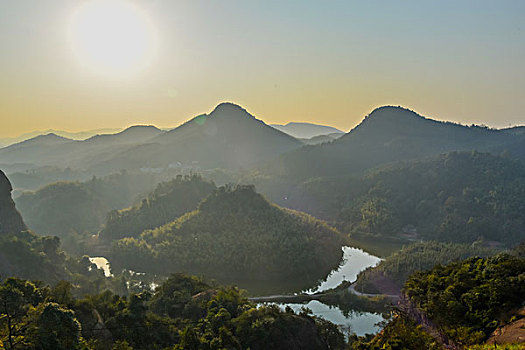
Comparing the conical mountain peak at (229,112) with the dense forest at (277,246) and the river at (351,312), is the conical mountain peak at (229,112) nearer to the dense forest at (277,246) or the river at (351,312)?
the dense forest at (277,246)

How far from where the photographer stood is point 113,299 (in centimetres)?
2081

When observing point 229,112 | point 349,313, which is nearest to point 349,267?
point 349,313

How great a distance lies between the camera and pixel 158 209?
69.0 m

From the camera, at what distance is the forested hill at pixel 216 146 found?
6107 inches

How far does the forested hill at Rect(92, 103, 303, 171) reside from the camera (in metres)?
155

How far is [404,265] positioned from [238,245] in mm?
20870

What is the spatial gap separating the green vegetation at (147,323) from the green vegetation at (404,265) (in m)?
19.1

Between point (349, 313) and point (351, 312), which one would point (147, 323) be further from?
point (351, 312)

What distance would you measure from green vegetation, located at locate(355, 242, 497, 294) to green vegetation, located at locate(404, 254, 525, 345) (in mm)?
23330

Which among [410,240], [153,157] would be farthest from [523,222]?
[153,157]

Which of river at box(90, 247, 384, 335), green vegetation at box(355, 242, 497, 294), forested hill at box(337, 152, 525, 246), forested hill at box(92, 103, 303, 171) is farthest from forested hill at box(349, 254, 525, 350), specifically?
forested hill at box(92, 103, 303, 171)

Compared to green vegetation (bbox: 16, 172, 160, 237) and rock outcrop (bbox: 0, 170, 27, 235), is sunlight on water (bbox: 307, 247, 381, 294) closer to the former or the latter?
rock outcrop (bbox: 0, 170, 27, 235)

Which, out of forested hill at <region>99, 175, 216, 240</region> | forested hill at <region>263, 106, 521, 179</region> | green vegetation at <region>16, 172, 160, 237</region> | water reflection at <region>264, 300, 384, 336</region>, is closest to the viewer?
water reflection at <region>264, 300, 384, 336</region>

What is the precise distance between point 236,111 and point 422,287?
537 feet
